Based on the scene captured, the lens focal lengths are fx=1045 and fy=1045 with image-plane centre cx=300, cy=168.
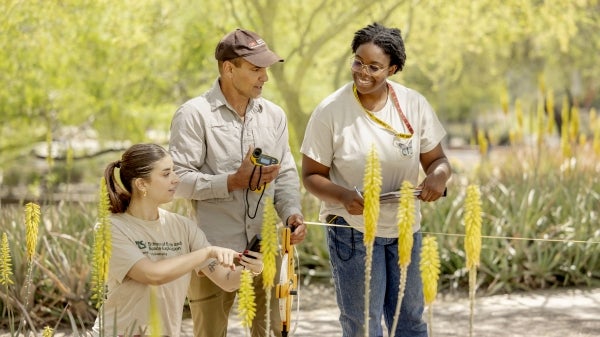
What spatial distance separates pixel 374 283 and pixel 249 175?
0.69 metres

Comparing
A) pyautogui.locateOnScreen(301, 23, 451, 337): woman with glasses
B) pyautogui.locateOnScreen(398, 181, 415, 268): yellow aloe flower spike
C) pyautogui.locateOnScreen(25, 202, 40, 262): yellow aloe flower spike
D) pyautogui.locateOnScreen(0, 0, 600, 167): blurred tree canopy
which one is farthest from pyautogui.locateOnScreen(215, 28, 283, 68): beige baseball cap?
pyautogui.locateOnScreen(0, 0, 600, 167): blurred tree canopy

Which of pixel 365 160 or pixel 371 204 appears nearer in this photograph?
pixel 371 204

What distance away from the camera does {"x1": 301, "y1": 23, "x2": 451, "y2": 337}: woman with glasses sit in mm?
4293

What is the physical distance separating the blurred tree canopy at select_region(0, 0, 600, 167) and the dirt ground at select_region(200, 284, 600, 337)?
3.21 m

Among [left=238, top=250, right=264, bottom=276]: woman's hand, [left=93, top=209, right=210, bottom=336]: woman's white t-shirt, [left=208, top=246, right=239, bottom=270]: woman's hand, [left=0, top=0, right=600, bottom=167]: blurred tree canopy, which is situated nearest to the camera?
[left=208, top=246, right=239, bottom=270]: woman's hand

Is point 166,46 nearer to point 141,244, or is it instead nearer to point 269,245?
point 141,244

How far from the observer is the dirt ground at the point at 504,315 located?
266 inches

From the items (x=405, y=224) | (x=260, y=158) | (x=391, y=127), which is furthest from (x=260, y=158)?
(x=405, y=224)

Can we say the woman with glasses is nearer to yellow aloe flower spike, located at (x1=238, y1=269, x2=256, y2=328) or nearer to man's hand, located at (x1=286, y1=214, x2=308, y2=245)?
man's hand, located at (x1=286, y1=214, x2=308, y2=245)

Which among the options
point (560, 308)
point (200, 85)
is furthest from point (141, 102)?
point (560, 308)

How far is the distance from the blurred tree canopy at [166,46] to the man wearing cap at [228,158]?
230 inches

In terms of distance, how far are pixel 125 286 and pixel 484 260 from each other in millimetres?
4886

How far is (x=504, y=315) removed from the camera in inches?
285

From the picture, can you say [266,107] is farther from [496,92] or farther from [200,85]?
[496,92]
